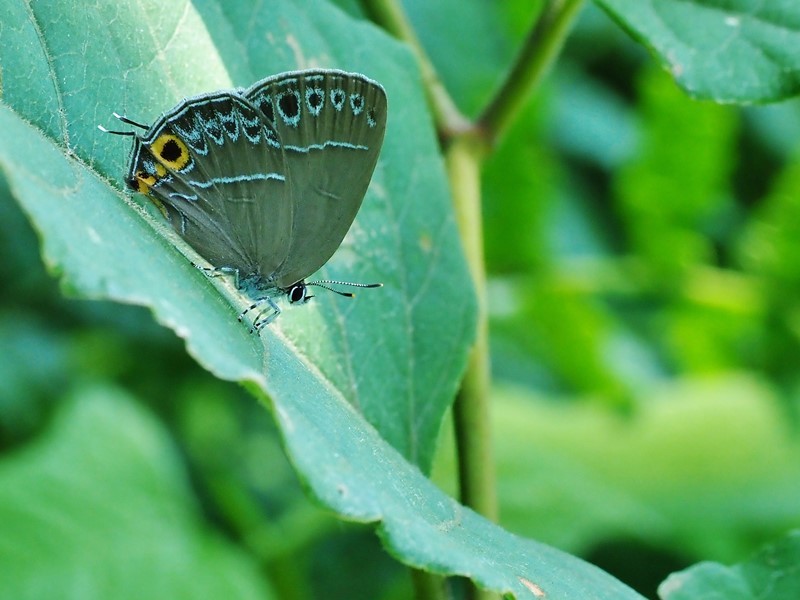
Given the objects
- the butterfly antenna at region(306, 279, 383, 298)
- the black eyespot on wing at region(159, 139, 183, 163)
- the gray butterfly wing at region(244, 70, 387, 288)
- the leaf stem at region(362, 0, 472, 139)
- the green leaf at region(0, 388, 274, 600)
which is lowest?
the green leaf at region(0, 388, 274, 600)

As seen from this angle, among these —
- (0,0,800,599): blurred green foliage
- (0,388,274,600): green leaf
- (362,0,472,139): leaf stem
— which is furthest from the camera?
(0,0,800,599): blurred green foliage

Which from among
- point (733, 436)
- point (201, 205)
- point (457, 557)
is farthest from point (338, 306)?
point (733, 436)

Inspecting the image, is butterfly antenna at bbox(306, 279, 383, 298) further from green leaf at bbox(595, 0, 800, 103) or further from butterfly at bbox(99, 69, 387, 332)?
green leaf at bbox(595, 0, 800, 103)

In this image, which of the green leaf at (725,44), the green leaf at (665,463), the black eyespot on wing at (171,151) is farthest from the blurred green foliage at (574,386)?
the black eyespot on wing at (171,151)

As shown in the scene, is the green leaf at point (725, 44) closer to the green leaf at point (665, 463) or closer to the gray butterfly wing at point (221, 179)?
the gray butterfly wing at point (221, 179)

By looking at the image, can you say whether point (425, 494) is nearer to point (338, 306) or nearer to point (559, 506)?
point (338, 306)

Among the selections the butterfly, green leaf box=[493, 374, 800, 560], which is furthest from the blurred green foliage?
the butterfly

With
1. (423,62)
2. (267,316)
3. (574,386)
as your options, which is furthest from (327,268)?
(574,386)
